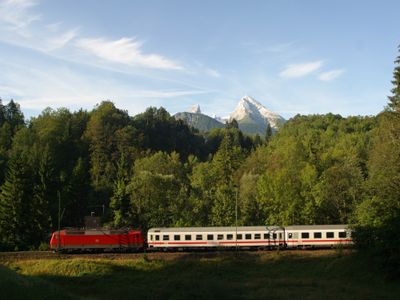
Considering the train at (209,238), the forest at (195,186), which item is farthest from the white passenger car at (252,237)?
the forest at (195,186)

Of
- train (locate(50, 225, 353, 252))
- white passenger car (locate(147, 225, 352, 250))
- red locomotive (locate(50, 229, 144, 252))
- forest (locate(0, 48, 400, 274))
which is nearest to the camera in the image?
forest (locate(0, 48, 400, 274))

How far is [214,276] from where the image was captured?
4966 centimetres

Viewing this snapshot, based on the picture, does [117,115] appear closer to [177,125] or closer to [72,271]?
[177,125]

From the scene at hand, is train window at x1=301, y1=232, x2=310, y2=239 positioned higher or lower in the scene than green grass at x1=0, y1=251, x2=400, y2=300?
higher

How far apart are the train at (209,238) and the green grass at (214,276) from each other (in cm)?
413

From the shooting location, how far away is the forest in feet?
183

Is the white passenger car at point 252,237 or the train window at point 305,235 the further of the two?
the train window at point 305,235

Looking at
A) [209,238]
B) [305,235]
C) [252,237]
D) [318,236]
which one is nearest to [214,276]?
[252,237]

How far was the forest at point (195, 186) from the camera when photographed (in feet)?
183

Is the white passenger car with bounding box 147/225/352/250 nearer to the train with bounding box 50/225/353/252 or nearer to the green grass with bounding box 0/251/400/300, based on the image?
the train with bounding box 50/225/353/252

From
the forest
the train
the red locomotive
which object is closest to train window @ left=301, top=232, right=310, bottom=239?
the train

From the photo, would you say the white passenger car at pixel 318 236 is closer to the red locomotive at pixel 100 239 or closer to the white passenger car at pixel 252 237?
the white passenger car at pixel 252 237

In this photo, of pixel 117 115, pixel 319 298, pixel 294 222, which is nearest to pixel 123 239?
pixel 294 222

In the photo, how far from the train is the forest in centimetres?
475
